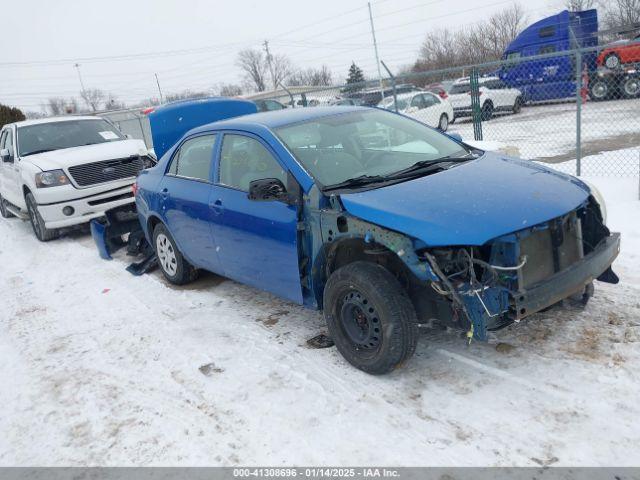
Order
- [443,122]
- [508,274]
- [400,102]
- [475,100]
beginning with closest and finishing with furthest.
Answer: [508,274]
[475,100]
[400,102]
[443,122]

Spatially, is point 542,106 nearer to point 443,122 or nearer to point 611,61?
point 611,61

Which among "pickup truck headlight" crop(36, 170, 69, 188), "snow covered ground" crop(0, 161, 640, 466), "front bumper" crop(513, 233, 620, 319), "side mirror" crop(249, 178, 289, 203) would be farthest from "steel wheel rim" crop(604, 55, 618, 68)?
"side mirror" crop(249, 178, 289, 203)

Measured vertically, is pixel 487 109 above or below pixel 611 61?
below

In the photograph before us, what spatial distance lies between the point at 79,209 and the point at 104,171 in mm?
713

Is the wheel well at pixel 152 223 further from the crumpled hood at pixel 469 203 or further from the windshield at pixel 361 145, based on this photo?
the crumpled hood at pixel 469 203

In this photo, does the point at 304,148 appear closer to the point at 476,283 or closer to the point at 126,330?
the point at 476,283

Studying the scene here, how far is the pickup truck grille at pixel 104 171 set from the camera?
Answer: 834cm

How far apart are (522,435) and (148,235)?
15.2 ft

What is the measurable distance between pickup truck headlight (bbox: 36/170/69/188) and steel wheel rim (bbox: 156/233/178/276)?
128 inches

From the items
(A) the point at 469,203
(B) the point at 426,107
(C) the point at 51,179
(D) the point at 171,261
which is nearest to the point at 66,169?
(C) the point at 51,179

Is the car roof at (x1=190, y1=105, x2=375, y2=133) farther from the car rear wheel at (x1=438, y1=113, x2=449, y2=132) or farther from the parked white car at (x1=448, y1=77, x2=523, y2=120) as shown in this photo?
the parked white car at (x1=448, y1=77, x2=523, y2=120)

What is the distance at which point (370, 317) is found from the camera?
134 inches

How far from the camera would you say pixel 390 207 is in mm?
3330

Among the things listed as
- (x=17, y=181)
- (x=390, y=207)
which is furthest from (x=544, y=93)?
(x=390, y=207)
